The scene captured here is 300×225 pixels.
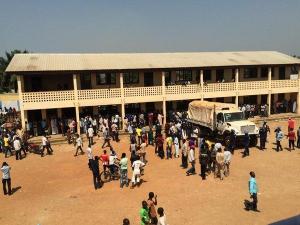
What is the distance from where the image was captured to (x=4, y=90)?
225 feet

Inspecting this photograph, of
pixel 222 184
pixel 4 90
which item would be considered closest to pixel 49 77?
pixel 222 184

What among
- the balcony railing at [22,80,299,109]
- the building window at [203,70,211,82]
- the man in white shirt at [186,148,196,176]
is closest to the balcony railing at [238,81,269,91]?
the balcony railing at [22,80,299,109]

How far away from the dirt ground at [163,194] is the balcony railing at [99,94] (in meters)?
7.28

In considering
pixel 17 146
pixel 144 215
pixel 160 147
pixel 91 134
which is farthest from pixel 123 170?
pixel 17 146

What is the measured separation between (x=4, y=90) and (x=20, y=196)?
196 feet

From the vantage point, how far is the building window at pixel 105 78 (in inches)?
1085

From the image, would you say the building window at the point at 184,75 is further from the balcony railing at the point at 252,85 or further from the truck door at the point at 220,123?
the truck door at the point at 220,123

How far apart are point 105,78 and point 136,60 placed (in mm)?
3193

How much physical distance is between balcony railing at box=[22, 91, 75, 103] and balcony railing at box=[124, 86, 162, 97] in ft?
14.3

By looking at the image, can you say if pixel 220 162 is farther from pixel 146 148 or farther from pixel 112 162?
pixel 146 148

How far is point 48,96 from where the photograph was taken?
79.9 feet

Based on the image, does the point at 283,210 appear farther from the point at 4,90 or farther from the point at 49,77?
the point at 4,90

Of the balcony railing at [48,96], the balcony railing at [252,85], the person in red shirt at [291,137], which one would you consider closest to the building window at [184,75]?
the balcony railing at [252,85]

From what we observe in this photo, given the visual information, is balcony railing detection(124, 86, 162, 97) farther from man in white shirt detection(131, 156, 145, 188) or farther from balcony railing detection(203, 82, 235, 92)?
man in white shirt detection(131, 156, 145, 188)
